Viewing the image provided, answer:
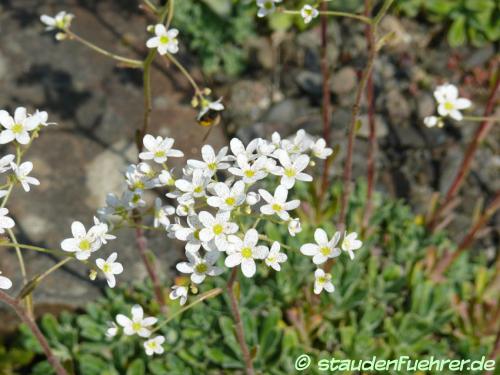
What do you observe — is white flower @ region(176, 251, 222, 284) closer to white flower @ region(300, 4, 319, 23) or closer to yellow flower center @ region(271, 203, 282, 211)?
yellow flower center @ region(271, 203, 282, 211)

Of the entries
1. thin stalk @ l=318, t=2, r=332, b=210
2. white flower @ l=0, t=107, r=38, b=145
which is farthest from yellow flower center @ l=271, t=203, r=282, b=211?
thin stalk @ l=318, t=2, r=332, b=210

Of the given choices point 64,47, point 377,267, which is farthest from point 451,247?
point 64,47

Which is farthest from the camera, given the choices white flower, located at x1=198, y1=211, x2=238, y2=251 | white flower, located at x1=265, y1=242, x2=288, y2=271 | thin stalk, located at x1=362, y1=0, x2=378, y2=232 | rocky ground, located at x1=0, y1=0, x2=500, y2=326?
rocky ground, located at x1=0, y1=0, x2=500, y2=326

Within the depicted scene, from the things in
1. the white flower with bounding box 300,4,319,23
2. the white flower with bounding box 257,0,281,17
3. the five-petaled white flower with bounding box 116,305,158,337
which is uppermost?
the white flower with bounding box 257,0,281,17

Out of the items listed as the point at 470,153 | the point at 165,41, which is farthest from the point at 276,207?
the point at 470,153

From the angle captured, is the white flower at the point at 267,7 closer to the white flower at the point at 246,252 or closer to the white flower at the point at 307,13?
the white flower at the point at 307,13

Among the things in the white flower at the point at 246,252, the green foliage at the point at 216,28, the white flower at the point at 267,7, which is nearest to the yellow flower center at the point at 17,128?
the white flower at the point at 246,252
